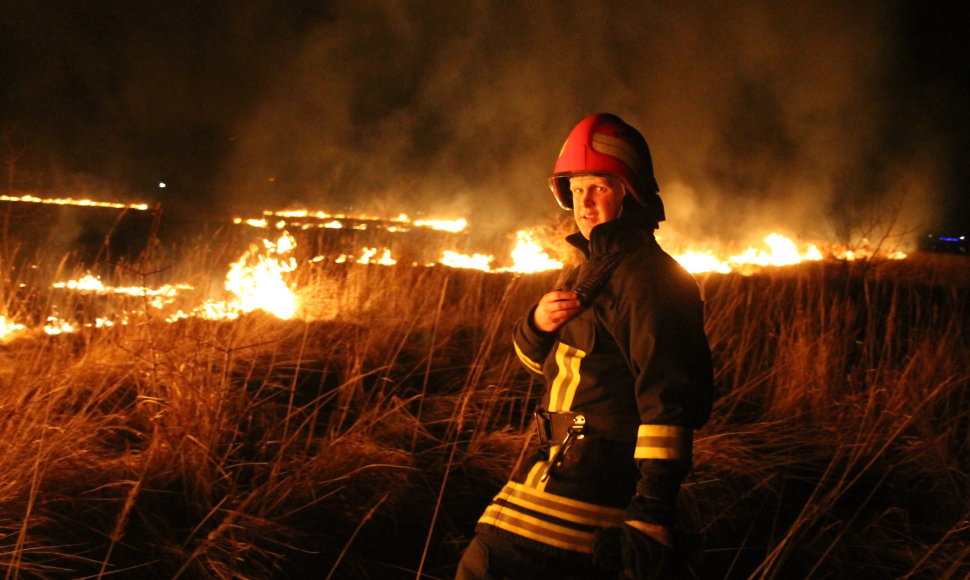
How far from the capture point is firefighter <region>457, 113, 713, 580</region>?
4.17ft

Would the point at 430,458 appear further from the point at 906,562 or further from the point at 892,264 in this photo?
the point at 892,264

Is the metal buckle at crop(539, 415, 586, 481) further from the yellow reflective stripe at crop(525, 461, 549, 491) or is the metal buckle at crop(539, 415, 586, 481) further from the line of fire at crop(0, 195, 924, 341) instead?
the line of fire at crop(0, 195, 924, 341)

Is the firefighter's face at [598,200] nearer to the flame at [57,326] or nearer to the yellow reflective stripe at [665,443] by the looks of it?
the yellow reflective stripe at [665,443]

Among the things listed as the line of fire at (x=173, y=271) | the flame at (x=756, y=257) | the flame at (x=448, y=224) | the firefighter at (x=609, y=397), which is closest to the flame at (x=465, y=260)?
the line of fire at (x=173, y=271)

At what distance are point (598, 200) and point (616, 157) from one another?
0.12 metres

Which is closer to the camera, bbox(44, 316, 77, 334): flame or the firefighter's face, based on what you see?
the firefighter's face

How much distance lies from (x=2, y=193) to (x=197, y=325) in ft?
8.42

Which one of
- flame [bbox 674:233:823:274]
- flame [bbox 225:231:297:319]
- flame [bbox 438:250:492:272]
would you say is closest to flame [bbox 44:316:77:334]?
flame [bbox 225:231:297:319]

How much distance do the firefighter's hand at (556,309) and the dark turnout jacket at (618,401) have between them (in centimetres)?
3

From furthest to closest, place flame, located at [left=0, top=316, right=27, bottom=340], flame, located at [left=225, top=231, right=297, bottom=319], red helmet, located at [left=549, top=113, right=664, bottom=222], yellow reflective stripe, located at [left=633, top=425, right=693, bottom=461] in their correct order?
flame, located at [left=225, top=231, right=297, bottom=319] → flame, located at [left=0, top=316, right=27, bottom=340] → red helmet, located at [left=549, top=113, right=664, bottom=222] → yellow reflective stripe, located at [left=633, top=425, right=693, bottom=461]

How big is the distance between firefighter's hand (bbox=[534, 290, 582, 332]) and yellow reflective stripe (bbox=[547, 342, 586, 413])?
0.20 feet

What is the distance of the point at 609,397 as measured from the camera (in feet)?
4.76

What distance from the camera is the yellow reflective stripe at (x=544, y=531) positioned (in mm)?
1407

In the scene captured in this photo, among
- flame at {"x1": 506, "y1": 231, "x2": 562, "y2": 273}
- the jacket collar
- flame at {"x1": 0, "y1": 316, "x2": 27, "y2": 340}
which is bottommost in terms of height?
flame at {"x1": 0, "y1": 316, "x2": 27, "y2": 340}
